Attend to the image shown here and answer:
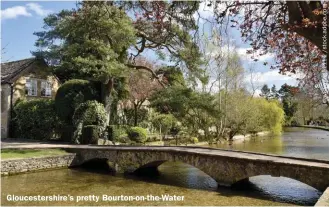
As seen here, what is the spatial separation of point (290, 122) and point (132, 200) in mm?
72051

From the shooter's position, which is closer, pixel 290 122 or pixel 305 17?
pixel 305 17

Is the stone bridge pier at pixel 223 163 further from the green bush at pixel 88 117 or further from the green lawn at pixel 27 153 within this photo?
the green bush at pixel 88 117

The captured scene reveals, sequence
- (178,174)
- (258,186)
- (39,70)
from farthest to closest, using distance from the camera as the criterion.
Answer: (39,70)
(178,174)
(258,186)

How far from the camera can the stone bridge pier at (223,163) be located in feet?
44.0

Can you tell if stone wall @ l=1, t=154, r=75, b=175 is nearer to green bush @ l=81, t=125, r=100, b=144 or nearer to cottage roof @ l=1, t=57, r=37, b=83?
green bush @ l=81, t=125, r=100, b=144

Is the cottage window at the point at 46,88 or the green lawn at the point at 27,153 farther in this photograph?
the cottage window at the point at 46,88

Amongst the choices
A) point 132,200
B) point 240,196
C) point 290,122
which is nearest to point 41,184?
point 132,200

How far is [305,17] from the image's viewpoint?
4.09 metres

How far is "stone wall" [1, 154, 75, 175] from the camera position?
17641 mm

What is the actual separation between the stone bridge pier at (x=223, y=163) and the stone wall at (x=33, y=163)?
0.79 meters

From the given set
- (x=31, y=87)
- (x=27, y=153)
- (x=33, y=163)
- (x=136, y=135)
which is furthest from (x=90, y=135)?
(x=31, y=87)

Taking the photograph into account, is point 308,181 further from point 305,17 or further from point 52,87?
point 52,87

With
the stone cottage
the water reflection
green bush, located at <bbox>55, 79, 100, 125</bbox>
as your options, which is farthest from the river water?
the stone cottage

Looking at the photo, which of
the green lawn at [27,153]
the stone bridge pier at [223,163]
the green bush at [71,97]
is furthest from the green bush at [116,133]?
the green lawn at [27,153]
